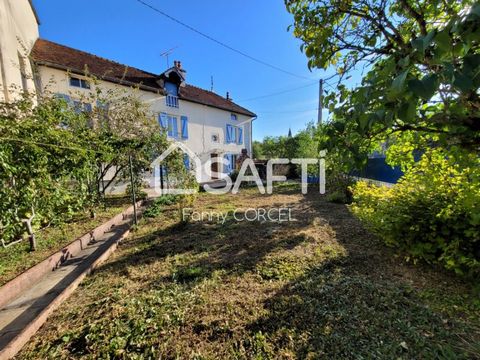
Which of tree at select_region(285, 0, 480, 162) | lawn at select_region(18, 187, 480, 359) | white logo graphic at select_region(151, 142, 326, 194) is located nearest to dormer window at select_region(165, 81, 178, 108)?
white logo graphic at select_region(151, 142, 326, 194)

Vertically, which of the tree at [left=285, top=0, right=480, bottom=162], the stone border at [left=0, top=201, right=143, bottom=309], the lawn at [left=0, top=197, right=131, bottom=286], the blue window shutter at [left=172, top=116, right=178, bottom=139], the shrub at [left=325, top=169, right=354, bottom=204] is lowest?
the stone border at [left=0, top=201, right=143, bottom=309]

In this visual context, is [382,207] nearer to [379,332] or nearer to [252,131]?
[379,332]

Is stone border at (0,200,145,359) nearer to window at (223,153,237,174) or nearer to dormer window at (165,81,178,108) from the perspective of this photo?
dormer window at (165,81,178,108)

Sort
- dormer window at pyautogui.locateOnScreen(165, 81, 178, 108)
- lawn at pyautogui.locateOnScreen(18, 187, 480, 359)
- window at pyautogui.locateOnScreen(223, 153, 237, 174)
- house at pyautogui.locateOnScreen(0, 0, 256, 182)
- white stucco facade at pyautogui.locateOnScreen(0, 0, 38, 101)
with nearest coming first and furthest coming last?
lawn at pyautogui.locateOnScreen(18, 187, 480, 359) < white stucco facade at pyautogui.locateOnScreen(0, 0, 38, 101) < house at pyautogui.locateOnScreen(0, 0, 256, 182) < dormer window at pyautogui.locateOnScreen(165, 81, 178, 108) < window at pyautogui.locateOnScreen(223, 153, 237, 174)

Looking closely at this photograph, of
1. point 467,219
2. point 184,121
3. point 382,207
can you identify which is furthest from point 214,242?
point 184,121

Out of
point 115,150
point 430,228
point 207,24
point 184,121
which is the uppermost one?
point 207,24

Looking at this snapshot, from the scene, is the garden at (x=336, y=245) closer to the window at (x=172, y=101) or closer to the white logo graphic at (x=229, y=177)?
the white logo graphic at (x=229, y=177)

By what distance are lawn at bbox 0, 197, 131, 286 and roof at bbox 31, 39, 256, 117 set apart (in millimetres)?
5226

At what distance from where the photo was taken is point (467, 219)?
Result: 2.59 metres

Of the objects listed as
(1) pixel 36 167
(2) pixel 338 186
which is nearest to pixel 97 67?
(1) pixel 36 167

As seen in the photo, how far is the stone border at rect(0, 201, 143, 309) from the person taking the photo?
9.02 ft

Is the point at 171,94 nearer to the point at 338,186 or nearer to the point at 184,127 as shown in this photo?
the point at 184,127

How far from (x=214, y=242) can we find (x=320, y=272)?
6.73ft

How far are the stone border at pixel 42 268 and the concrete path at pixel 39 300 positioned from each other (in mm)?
62
